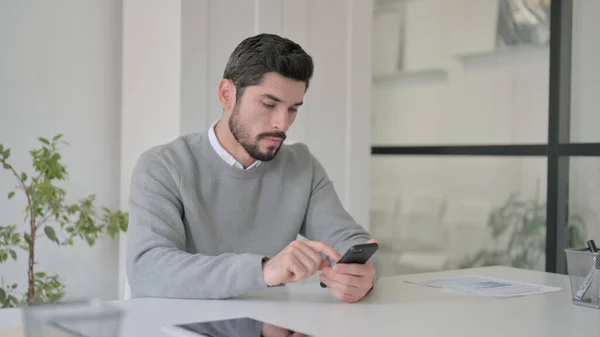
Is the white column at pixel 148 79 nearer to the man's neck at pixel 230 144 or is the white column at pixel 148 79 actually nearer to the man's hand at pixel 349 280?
the man's neck at pixel 230 144

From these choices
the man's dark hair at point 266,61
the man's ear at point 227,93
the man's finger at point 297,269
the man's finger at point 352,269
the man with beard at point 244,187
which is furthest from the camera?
the man's ear at point 227,93

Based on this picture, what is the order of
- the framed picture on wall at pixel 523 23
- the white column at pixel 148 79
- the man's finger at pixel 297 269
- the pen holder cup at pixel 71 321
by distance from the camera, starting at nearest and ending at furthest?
the pen holder cup at pixel 71 321 → the man's finger at pixel 297 269 → the white column at pixel 148 79 → the framed picture on wall at pixel 523 23

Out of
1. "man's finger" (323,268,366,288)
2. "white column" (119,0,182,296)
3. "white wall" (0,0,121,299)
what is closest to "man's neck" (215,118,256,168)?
"man's finger" (323,268,366,288)

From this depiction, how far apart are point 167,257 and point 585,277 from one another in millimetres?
985

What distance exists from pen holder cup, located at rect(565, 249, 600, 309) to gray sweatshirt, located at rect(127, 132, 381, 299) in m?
0.48

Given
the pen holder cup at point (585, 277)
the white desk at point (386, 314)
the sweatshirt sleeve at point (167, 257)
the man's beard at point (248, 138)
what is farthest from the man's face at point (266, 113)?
the pen holder cup at point (585, 277)

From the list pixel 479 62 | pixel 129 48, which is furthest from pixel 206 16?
pixel 479 62

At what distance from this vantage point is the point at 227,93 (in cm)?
228

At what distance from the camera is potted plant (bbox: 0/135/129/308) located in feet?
9.60

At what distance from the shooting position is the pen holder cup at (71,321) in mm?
746

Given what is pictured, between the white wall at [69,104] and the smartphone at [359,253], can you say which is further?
the white wall at [69,104]

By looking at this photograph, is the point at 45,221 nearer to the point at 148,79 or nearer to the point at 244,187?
the point at 148,79

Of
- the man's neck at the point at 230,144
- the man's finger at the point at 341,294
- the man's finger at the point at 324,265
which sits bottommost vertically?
→ the man's finger at the point at 341,294

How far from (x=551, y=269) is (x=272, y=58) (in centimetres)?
187
